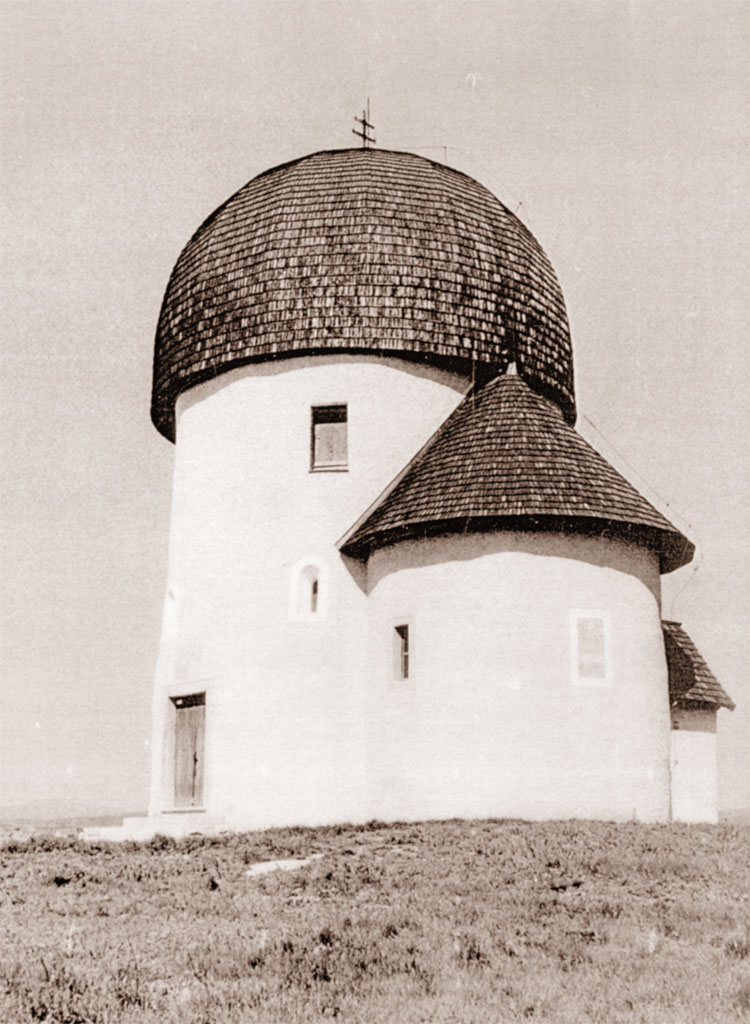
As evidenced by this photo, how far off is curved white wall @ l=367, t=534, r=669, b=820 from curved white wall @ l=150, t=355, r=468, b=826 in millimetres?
1176

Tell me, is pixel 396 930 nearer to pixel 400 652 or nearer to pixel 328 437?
pixel 400 652

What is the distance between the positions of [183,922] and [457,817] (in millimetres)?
7534

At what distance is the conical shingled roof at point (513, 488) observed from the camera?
1880 centimetres

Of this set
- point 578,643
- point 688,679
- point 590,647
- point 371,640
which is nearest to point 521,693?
point 578,643

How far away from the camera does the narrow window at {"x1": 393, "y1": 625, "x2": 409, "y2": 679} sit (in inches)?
771

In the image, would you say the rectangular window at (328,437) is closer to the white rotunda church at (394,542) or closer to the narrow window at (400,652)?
the white rotunda church at (394,542)

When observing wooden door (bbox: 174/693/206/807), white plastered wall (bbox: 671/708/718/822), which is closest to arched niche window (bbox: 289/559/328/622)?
wooden door (bbox: 174/693/206/807)

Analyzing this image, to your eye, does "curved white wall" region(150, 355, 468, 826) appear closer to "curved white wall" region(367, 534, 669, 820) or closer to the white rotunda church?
the white rotunda church

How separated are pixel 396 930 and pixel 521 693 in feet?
26.8

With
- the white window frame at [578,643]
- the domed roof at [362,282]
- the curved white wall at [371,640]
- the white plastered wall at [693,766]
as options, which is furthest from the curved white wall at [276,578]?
the white plastered wall at [693,766]

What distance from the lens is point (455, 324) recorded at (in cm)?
2148

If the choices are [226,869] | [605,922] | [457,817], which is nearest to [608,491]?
[457,817]

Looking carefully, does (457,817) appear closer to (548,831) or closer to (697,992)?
(548,831)

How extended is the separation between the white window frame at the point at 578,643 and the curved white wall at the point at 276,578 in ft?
11.5
